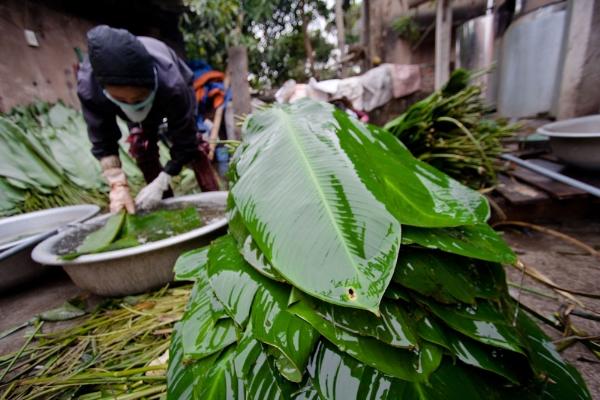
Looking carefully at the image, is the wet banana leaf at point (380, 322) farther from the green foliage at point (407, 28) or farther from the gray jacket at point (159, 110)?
the green foliage at point (407, 28)

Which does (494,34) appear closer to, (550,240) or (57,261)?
(550,240)

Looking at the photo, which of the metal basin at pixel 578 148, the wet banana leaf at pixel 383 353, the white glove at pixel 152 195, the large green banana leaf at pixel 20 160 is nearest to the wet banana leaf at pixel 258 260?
the wet banana leaf at pixel 383 353

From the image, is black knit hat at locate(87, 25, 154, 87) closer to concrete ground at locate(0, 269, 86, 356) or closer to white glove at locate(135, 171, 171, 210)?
white glove at locate(135, 171, 171, 210)

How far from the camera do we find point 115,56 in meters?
1.57

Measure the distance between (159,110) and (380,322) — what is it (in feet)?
7.57

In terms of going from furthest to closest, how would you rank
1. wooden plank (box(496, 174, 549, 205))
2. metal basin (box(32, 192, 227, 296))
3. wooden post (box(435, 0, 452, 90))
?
wooden post (box(435, 0, 452, 90)), wooden plank (box(496, 174, 549, 205)), metal basin (box(32, 192, 227, 296))

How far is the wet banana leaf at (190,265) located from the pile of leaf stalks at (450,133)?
1207mm

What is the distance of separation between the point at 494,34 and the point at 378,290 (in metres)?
5.93

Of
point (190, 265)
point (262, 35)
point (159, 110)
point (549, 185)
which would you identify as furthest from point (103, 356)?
point (262, 35)

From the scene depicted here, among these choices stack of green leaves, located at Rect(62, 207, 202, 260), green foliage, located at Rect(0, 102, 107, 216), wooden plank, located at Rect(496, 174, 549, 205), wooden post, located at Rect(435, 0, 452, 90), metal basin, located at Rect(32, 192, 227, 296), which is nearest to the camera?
metal basin, located at Rect(32, 192, 227, 296)

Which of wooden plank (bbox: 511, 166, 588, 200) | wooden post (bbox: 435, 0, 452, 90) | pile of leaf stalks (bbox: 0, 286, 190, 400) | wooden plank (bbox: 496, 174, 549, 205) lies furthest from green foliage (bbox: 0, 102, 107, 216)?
wooden post (bbox: 435, 0, 452, 90)

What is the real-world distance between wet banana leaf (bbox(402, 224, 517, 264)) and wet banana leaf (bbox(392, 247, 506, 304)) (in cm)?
4

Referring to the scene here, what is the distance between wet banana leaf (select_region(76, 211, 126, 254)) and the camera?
1.32m

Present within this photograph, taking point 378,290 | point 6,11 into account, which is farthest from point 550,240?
point 6,11
